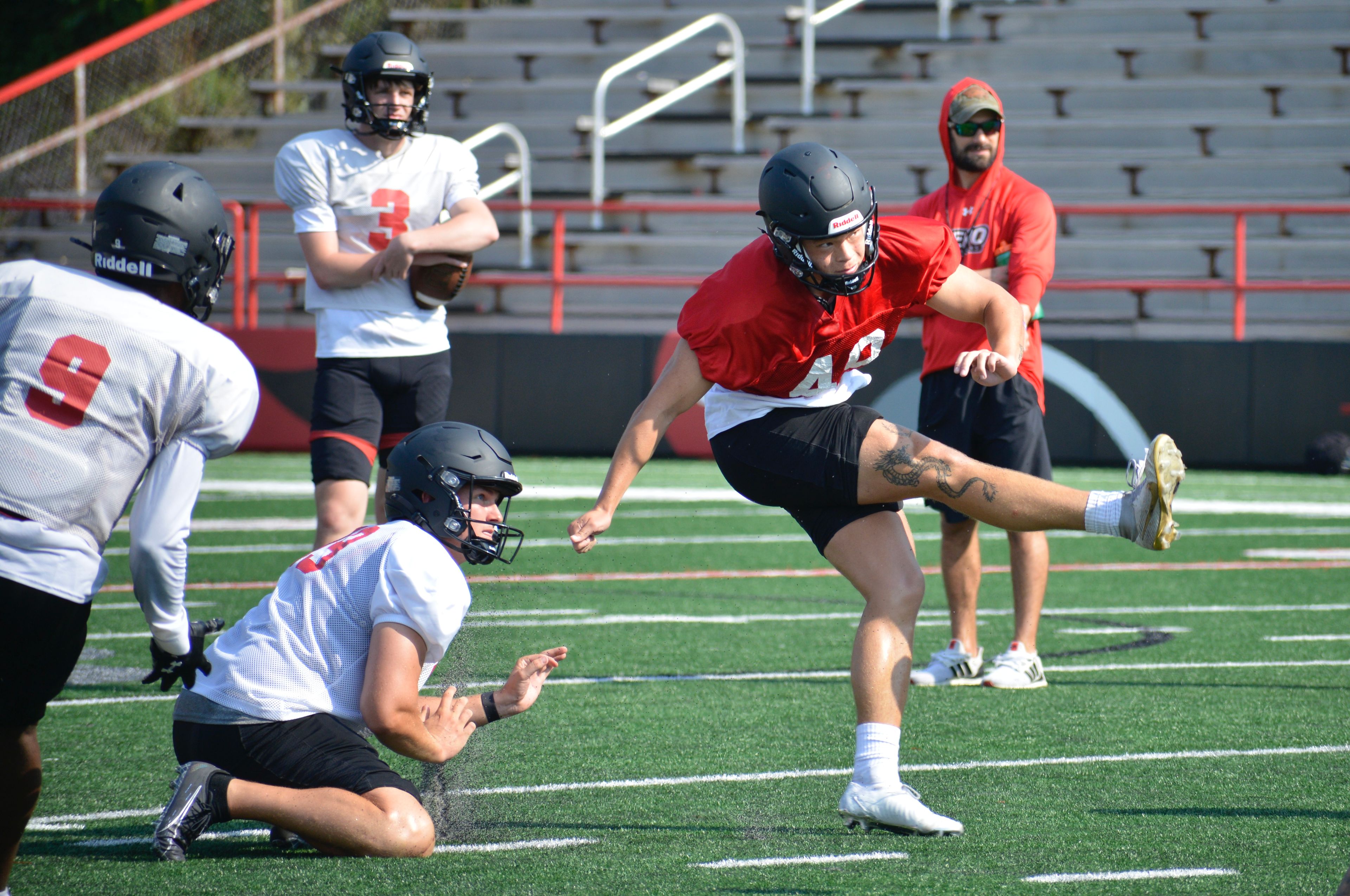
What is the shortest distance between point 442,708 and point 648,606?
3.38 metres

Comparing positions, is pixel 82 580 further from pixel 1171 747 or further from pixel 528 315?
pixel 528 315

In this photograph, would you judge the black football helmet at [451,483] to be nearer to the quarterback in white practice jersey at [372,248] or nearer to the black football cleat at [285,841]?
the black football cleat at [285,841]

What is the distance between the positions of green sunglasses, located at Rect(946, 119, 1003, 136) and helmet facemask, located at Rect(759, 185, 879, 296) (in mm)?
2111

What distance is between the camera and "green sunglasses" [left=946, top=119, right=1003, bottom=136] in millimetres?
5797

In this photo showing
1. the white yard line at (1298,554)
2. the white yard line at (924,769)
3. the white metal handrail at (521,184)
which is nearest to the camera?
the white yard line at (924,769)

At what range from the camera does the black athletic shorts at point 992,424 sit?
Result: 5.68m

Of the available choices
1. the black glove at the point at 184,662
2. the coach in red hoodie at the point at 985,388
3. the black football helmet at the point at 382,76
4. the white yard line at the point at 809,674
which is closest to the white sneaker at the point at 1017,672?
the coach in red hoodie at the point at 985,388

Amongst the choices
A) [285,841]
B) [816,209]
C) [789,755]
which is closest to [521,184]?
[789,755]

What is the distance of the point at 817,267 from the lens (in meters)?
3.77

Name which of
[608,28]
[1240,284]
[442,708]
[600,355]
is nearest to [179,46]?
[608,28]

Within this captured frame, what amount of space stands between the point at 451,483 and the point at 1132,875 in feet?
5.77

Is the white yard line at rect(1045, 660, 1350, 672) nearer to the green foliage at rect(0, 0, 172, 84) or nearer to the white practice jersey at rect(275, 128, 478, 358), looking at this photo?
the white practice jersey at rect(275, 128, 478, 358)

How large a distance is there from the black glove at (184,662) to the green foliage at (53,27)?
2035cm

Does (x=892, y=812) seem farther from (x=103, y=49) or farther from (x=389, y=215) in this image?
(x=103, y=49)
